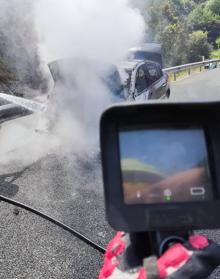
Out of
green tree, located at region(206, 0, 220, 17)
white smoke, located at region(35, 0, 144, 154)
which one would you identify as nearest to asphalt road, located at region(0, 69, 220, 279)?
white smoke, located at region(35, 0, 144, 154)

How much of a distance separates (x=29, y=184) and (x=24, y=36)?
800cm

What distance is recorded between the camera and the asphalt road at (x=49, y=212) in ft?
10.0

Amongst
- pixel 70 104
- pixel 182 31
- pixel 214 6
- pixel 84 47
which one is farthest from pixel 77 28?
pixel 214 6

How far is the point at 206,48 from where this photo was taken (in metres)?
61.7

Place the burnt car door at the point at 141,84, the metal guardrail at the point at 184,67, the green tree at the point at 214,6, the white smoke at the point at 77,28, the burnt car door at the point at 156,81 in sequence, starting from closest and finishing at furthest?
the burnt car door at the point at 141,84, the burnt car door at the point at 156,81, the white smoke at the point at 77,28, the metal guardrail at the point at 184,67, the green tree at the point at 214,6

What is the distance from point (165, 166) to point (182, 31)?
59064mm

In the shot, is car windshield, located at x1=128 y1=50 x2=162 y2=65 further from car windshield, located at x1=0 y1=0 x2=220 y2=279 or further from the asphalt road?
the asphalt road

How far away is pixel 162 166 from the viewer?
1.04 meters

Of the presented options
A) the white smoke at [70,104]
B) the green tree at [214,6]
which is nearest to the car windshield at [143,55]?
the white smoke at [70,104]

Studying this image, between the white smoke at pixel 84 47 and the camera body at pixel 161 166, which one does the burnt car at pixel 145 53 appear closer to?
the white smoke at pixel 84 47

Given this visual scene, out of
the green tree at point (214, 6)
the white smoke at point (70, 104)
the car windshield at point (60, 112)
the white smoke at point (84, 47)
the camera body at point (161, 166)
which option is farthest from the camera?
the green tree at point (214, 6)

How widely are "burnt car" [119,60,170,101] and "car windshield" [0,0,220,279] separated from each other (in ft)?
0.08

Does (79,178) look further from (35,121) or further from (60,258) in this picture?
(35,121)

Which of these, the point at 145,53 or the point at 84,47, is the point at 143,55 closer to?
the point at 145,53
